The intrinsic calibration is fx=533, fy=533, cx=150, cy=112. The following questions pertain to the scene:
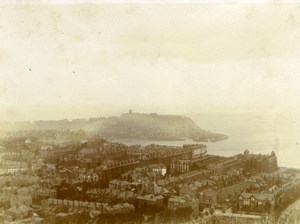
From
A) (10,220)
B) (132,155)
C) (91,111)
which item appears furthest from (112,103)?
(10,220)

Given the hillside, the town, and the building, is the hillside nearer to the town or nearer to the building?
the town

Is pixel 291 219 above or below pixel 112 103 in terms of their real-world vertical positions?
below

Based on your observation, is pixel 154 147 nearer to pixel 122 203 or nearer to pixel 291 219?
pixel 122 203

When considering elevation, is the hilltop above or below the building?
above

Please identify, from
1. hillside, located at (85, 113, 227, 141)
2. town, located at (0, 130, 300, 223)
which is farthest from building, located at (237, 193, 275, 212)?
hillside, located at (85, 113, 227, 141)

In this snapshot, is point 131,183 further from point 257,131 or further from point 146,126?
point 257,131

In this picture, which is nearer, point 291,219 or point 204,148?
point 291,219
